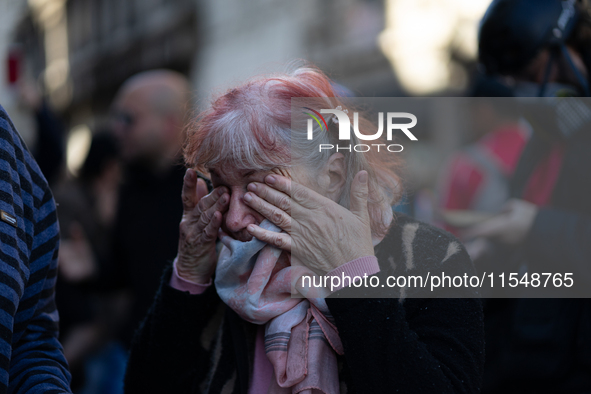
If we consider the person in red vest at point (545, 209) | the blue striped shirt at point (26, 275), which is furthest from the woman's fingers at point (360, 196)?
the person in red vest at point (545, 209)

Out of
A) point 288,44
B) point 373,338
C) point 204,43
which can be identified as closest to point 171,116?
point 373,338

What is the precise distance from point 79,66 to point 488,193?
77.2ft

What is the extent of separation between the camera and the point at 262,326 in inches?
62.7

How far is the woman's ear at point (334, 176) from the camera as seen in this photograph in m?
1.51

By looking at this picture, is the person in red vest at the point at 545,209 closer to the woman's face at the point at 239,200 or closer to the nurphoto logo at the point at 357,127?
the nurphoto logo at the point at 357,127

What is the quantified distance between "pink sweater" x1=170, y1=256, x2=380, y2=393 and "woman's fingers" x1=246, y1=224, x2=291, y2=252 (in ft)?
0.43

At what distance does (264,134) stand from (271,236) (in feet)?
0.86

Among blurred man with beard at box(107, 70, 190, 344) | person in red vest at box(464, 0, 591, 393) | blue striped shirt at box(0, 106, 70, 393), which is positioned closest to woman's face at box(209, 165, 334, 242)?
blue striped shirt at box(0, 106, 70, 393)

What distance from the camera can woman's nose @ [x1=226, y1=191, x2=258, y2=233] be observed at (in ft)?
4.75

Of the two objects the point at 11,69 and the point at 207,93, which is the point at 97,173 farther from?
the point at 207,93

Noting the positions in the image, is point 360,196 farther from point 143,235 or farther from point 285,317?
point 143,235

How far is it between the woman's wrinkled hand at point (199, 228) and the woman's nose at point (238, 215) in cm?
2

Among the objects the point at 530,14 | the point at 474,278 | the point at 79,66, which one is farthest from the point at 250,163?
the point at 79,66

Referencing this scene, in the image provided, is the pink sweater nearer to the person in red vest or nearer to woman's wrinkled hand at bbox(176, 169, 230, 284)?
woman's wrinkled hand at bbox(176, 169, 230, 284)
